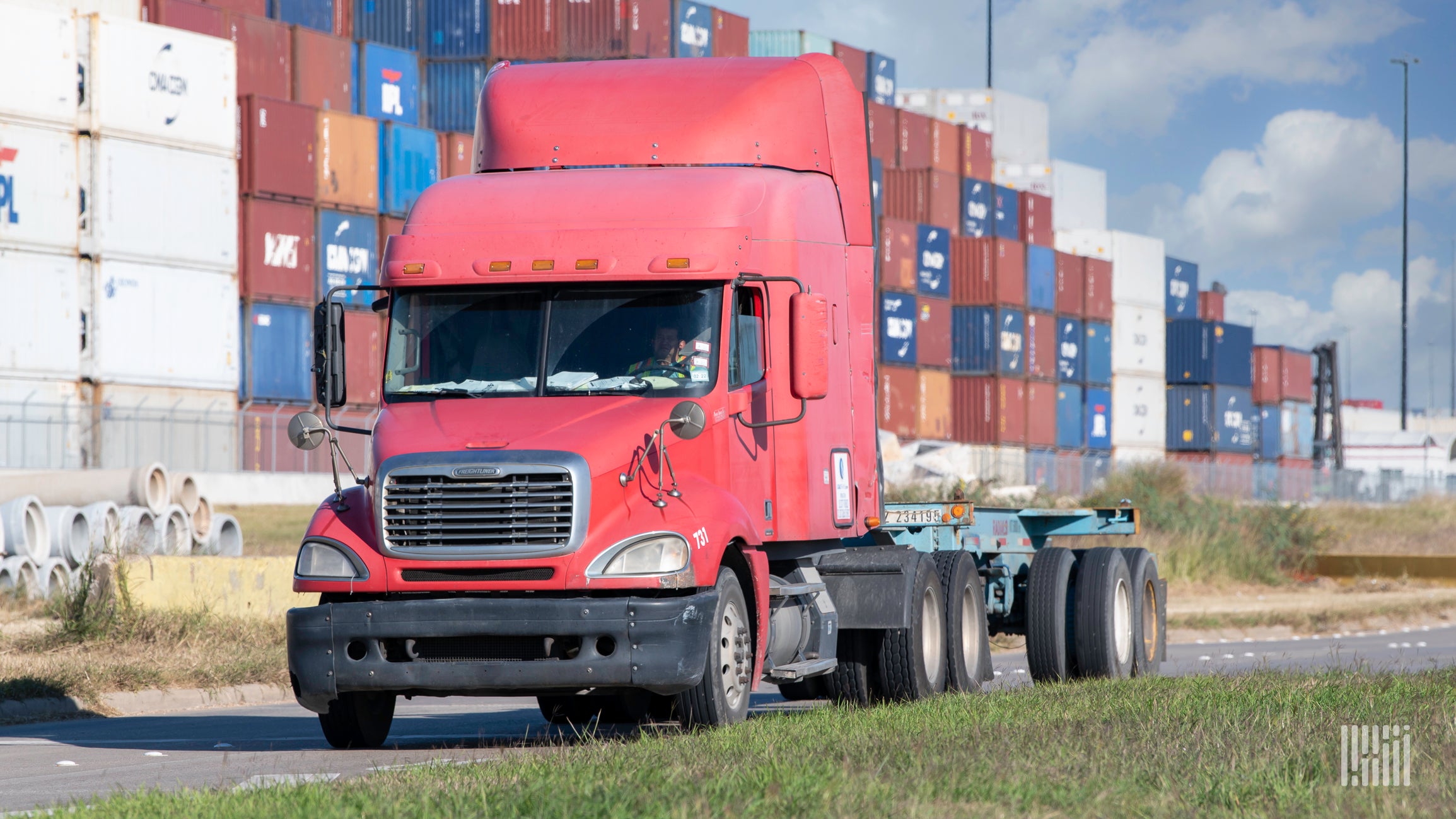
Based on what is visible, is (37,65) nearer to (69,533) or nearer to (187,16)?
(187,16)

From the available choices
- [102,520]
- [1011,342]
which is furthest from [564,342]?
[1011,342]

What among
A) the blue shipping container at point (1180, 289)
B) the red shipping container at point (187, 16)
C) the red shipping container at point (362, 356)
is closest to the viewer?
the red shipping container at point (187, 16)

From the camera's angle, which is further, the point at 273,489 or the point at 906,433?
the point at 906,433

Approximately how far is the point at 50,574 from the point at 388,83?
29904 millimetres

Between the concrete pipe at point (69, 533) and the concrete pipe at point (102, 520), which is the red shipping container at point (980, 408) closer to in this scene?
the concrete pipe at point (102, 520)

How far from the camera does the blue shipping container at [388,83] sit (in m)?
47.5

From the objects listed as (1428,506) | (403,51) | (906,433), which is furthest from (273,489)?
(1428,506)

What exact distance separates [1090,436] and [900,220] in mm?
15436

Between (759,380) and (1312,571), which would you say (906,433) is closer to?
(1312,571)

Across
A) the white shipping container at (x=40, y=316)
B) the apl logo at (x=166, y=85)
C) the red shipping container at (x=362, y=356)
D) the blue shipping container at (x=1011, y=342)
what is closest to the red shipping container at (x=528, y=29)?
the red shipping container at (x=362, y=356)

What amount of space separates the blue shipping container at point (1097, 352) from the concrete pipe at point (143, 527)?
49743 mm

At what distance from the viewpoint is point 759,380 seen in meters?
9.55

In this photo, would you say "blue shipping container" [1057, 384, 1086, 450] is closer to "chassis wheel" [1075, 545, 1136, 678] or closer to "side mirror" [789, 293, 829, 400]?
"chassis wheel" [1075, 545, 1136, 678]

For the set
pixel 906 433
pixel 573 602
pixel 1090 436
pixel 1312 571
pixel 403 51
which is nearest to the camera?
pixel 573 602
